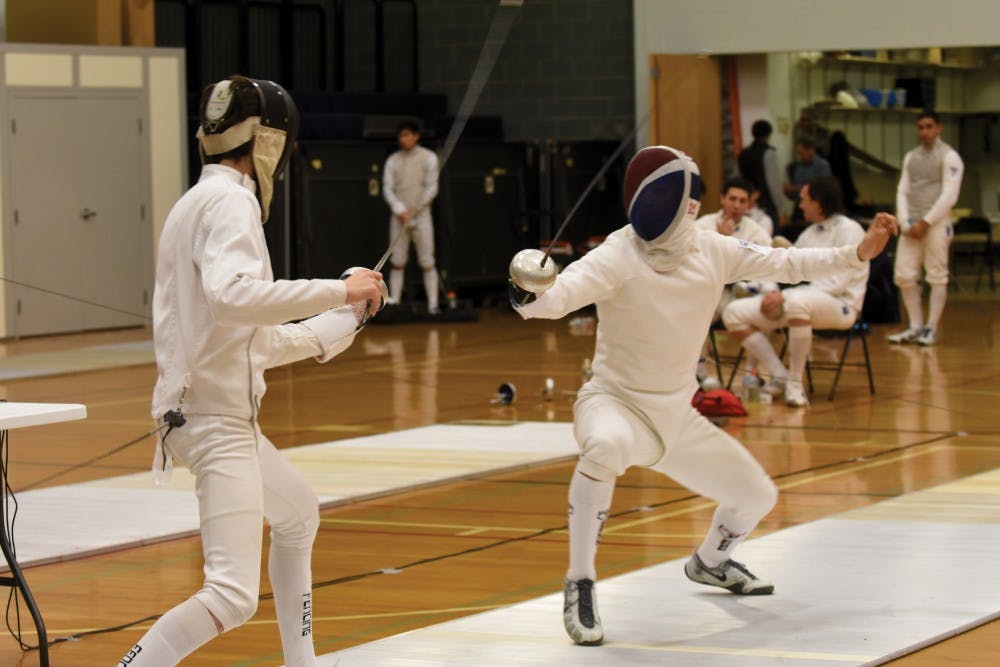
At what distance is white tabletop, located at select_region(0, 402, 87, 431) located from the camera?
Result: 3620 millimetres

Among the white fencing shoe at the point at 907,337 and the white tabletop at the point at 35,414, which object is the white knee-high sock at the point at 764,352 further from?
the white tabletop at the point at 35,414

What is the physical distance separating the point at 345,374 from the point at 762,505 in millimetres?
6406

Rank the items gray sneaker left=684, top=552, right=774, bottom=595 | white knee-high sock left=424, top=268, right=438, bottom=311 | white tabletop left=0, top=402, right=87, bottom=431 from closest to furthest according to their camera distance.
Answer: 1. white tabletop left=0, top=402, right=87, bottom=431
2. gray sneaker left=684, top=552, right=774, bottom=595
3. white knee-high sock left=424, top=268, right=438, bottom=311

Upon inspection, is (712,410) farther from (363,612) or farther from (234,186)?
(234,186)

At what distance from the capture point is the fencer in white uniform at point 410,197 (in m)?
13.5

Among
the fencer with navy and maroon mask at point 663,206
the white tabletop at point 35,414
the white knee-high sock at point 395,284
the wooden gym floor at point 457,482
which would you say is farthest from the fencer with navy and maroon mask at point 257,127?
the white knee-high sock at point 395,284

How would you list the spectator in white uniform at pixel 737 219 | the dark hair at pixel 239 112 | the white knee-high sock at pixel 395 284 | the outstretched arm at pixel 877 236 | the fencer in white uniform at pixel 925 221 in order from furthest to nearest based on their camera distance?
the white knee-high sock at pixel 395 284, the fencer in white uniform at pixel 925 221, the spectator in white uniform at pixel 737 219, the outstretched arm at pixel 877 236, the dark hair at pixel 239 112

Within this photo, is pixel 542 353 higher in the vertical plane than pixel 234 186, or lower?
lower

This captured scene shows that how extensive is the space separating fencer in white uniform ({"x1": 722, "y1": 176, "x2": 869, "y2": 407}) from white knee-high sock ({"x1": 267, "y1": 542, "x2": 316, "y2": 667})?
5.32m

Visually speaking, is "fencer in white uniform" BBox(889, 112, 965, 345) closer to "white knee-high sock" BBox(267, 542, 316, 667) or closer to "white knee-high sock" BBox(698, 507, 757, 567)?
"white knee-high sock" BBox(698, 507, 757, 567)

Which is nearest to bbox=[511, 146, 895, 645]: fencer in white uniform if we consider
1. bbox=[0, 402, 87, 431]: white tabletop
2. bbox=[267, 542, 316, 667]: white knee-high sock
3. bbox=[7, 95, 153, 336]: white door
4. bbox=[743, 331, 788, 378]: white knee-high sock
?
bbox=[267, 542, 316, 667]: white knee-high sock

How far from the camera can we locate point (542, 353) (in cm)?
1147

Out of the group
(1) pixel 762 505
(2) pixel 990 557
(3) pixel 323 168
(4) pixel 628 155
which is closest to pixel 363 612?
(1) pixel 762 505

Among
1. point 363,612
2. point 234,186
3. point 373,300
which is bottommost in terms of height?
point 363,612
